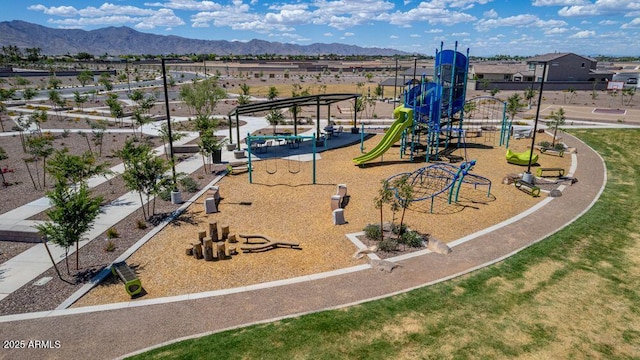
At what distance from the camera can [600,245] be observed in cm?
1467

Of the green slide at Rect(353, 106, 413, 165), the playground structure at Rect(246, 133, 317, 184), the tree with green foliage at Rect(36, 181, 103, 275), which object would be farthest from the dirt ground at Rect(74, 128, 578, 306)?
the tree with green foliage at Rect(36, 181, 103, 275)

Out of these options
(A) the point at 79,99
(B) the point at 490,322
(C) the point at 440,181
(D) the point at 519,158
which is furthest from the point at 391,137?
(A) the point at 79,99

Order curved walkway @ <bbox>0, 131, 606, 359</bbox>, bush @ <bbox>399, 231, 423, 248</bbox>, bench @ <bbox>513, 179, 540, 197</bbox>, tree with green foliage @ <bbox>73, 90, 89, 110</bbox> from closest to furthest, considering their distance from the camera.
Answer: curved walkway @ <bbox>0, 131, 606, 359</bbox>
bush @ <bbox>399, 231, 423, 248</bbox>
bench @ <bbox>513, 179, 540, 197</bbox>
tree with green foliage @ <bbox>73, 90, 89, 110</bbox>

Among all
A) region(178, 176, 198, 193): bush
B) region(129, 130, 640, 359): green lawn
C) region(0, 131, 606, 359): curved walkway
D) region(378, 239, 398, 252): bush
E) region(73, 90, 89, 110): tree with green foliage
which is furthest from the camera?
region(73, 90, 89, 110): tree with green foliage

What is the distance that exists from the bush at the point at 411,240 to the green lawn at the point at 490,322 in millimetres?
2633

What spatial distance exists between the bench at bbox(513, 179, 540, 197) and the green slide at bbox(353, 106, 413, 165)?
8.48m

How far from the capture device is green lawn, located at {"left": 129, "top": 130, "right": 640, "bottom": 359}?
30.7 feet

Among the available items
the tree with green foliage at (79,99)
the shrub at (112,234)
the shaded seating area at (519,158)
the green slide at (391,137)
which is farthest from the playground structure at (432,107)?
the tree with green foliage at (79,99)

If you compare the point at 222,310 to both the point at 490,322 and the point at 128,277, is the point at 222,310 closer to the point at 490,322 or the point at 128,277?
the point at 128,277

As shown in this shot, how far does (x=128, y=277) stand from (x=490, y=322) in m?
11.2

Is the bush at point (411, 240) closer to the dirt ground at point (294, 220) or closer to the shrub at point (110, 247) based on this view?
the dirt ground at point (294, 220)

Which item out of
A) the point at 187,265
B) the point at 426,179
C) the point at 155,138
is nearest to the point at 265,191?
the point at 187,265

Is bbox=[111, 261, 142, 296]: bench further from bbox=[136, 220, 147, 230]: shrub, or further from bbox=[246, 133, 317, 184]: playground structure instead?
bbox=[246, 133, 317, 184]: playground structure

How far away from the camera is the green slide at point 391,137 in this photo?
85.3 feet
